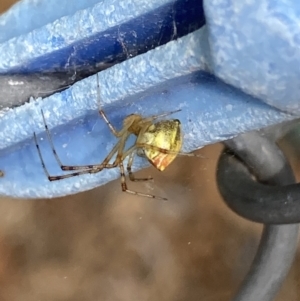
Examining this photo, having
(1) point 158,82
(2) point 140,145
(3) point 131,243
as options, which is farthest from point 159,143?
(3) point 131,243

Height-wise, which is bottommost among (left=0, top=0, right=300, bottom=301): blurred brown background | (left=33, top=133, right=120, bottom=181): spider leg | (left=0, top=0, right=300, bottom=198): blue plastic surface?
(left=0, top=0, right=300, bottom=301): blurred brown background

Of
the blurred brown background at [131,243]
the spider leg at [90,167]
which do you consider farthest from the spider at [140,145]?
the blurred brown background at [131,243]

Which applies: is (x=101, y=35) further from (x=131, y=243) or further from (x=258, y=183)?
(x=131, y=243)

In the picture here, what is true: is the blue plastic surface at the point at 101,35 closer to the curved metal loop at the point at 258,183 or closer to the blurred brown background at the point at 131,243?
the curved metal loop at the point at 258,183

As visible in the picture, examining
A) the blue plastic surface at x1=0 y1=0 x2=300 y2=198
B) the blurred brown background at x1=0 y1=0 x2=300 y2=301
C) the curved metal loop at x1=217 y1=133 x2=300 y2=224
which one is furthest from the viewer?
the blurred brown background at x1=0 y1=0 x2=300 y2=301

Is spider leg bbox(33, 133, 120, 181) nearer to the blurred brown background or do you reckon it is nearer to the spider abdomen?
the spider abdomen

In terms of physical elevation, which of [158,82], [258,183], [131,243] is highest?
[158,82]

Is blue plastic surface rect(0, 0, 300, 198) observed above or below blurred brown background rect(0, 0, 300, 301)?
above

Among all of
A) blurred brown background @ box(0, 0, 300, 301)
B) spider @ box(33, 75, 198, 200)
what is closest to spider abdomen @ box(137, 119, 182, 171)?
spider @ box(33, 75, 198, 200)
